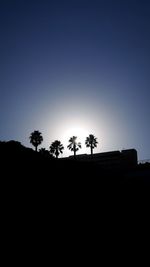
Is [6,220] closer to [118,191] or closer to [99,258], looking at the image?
[99,258]

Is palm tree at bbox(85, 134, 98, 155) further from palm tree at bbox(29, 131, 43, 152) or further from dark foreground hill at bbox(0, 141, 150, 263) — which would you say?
dark foreground hill at bbox(0, 141, 150, 263)

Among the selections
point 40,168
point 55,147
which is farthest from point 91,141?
point 40,168

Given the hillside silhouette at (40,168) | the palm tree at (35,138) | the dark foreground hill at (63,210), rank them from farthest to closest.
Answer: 1. the palm tree at (35,138)
2. the hillside silhouette at (40,168)
3. the dark foreground hill at (63,210)

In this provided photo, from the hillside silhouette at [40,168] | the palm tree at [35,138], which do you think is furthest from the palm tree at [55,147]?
the hillside silhouette at [40,168]

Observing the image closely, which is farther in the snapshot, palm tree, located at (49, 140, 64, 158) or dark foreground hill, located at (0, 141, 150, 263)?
palm tree, located at (49, 140, 64, 158)

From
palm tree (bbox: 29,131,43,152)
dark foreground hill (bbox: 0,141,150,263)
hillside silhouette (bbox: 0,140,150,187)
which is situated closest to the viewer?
Answer: dark foreground hill (bbox: 0,141,150,263)

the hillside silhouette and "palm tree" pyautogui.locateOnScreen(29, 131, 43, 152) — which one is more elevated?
"palm tree" pyautogui.locateOnScreen(29, 131, 43, 152)

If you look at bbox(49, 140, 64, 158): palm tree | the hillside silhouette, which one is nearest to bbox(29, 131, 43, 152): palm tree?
bbox(49, 140, 64, 158): palm tree

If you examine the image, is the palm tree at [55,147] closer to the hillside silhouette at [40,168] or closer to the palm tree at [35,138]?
the palm tree at [35,138]

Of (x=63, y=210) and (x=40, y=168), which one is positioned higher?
(x=40, y=168)

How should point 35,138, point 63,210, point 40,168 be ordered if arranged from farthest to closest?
1. point 35,138
2. point 40,168
3. point 63,210

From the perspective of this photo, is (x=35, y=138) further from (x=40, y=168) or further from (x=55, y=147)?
(x=40, y=168)

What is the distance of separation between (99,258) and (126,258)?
1509 millimetres

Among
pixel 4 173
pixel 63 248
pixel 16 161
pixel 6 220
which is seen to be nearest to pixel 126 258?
pixel 63 248
